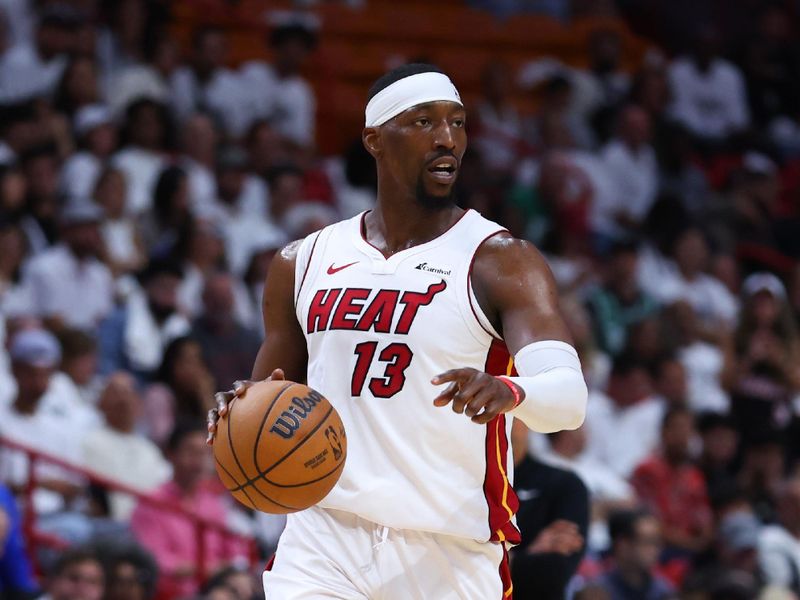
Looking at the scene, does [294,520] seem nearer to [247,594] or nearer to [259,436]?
[259,436]

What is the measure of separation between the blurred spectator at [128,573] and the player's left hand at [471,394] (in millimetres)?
3936

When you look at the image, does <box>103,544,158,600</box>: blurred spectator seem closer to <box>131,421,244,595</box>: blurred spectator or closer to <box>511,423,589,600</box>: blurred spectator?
<box>131,421,244,595</box>: blurred spectator

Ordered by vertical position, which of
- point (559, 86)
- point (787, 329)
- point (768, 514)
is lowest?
point (768, 514)

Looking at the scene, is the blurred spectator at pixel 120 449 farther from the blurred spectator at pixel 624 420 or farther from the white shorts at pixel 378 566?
the white shorts at pixel 378 566

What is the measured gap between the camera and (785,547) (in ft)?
34.4

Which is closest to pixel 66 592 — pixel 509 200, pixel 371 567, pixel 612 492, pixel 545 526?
pixel 545 526

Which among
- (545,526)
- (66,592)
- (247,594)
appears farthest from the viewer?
(247,594)

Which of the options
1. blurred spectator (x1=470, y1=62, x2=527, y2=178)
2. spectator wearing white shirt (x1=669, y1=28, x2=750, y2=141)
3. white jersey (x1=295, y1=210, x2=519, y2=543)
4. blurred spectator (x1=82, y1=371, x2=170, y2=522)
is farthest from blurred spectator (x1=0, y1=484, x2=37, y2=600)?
spectator wearing white shirt (x1=669, y1=28, x2=750, y2=141)

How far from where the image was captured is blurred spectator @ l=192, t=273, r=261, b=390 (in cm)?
1049

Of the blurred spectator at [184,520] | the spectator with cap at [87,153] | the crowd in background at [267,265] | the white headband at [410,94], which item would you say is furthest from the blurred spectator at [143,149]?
the white headband at [410,94]

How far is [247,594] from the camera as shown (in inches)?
318

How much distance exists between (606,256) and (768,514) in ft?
11.3

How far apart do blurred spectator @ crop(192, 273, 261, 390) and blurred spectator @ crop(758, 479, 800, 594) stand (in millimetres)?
3655

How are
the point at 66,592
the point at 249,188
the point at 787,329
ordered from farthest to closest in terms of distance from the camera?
the point at 787,329 → the point at 249,188 → the point at 66,592
